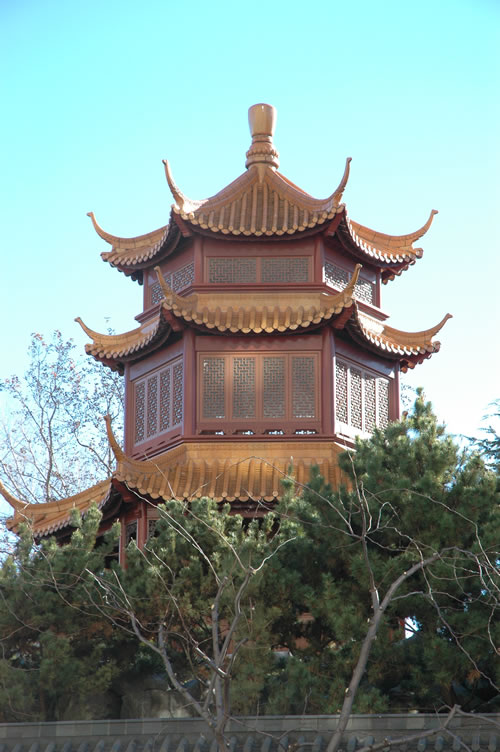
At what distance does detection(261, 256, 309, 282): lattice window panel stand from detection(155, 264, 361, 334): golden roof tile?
0.27 meters

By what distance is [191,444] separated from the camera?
15148 mm

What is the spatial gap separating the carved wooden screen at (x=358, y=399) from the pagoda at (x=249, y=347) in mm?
20

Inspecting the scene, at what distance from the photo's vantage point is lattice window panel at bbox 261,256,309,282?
1614 centimetres

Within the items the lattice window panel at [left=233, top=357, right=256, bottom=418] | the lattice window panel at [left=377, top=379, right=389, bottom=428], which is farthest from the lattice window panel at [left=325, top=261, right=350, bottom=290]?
the lattice window panel at [left=233, top=357, right=256, bottom=418]

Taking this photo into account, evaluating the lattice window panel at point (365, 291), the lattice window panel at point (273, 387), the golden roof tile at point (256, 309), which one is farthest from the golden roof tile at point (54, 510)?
the lattice window panel at point (365, 291)

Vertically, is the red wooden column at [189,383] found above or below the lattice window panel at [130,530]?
above

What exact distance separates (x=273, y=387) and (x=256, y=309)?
1.04 m

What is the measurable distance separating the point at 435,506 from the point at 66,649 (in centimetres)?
366

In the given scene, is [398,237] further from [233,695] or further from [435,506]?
[233,695]

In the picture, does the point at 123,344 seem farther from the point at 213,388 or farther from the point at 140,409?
the point at 213,388

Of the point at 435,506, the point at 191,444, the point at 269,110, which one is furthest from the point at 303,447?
the point at 269,110

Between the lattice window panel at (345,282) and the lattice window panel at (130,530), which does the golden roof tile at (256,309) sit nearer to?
the lattice window panel at (345,282)

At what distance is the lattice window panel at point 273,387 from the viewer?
607 inches

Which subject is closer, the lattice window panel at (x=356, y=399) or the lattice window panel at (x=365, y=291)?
the lattice window panel at (x=356, y=399)
